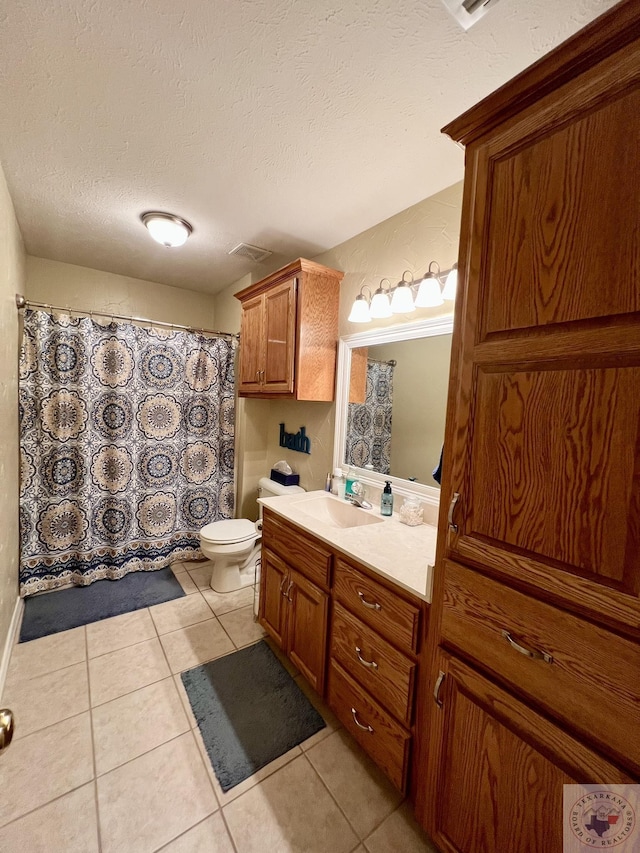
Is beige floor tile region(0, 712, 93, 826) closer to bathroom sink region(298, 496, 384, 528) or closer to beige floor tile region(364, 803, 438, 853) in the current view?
beige floor tile region(364, 803, 438, 853)

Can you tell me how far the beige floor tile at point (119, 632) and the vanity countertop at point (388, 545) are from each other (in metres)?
1.10

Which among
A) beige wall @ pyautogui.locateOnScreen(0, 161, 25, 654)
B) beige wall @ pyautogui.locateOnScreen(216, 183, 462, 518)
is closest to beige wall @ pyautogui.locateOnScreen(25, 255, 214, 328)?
beige wall @ pyautogui.locateOnScreen(216, 183, 462, 518)

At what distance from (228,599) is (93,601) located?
0.88 m

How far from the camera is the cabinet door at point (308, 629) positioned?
140 cm

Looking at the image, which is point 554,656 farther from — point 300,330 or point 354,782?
point 300,330

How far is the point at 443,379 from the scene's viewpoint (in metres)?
1.59

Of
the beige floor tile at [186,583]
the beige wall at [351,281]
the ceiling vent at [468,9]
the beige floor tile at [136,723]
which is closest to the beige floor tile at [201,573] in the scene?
the beige floor tile at [186,583]

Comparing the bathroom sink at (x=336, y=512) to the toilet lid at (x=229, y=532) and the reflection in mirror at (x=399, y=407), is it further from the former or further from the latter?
the toilet lid at (x=229, y=532)

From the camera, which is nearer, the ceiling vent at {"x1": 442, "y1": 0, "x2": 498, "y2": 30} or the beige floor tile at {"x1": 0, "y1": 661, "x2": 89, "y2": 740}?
the ceiling vent at {"x1": 442, "y1": 0, "x2": 498, "y2": 30}

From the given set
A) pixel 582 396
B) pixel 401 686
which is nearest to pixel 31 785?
pixel 401 686

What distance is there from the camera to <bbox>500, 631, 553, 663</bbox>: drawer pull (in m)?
0.71

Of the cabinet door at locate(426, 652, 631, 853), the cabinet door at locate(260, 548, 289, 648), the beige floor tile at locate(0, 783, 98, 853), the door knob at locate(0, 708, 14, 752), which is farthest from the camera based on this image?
the cabinet door at locate(260, 548, 289, 648)

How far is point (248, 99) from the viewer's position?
3.85ft

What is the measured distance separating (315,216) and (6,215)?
5.17 feet
